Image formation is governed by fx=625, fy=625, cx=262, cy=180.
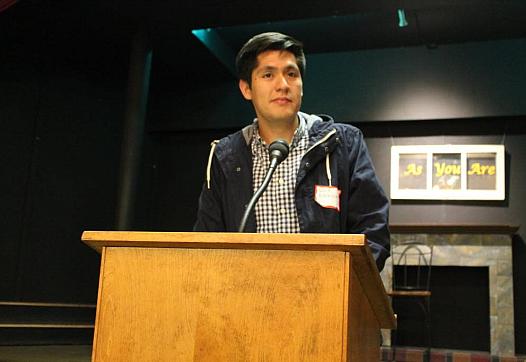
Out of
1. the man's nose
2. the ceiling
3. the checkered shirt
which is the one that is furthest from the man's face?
the ceiling

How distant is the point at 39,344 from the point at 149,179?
2.60 meters

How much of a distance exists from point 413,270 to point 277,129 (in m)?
4.65

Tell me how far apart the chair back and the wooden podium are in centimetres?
496

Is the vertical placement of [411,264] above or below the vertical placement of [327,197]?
below

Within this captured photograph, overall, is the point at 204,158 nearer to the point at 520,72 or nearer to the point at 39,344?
the point at 39,344

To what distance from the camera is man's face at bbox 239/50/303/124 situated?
71.8 inches

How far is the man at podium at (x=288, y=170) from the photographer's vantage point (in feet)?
5.64

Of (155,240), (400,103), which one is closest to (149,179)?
(400,103)

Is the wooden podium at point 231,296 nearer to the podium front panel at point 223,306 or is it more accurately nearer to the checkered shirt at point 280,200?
the podium front panel at point 223,306

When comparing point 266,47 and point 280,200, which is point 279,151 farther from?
point 266,47

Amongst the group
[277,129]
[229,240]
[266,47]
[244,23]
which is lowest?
[229,240]

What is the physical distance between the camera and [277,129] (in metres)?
1.87

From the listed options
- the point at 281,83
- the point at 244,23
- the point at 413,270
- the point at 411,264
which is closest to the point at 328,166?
the point at 281,83

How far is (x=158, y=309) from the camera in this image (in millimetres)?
1130
